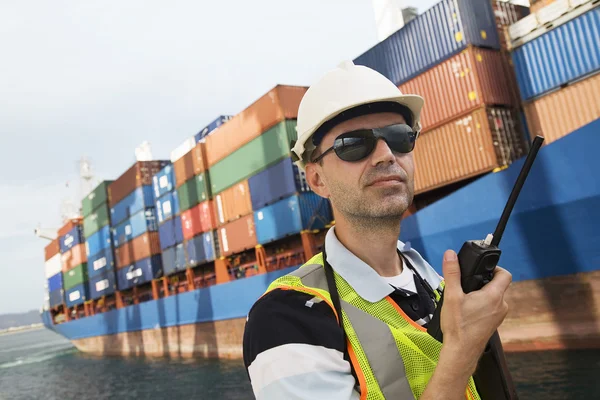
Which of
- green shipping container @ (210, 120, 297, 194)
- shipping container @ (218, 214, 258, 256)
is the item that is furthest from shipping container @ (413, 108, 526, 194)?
shipping container @ (218, 214, 258, 256)

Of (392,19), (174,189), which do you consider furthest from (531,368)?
(174,189)

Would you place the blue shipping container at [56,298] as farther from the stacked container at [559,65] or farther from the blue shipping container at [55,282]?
the stacked container at [559,65]

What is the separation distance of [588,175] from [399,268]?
8.75 m

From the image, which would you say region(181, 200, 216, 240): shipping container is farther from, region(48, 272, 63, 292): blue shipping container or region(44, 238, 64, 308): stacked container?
region(48, 272, 63, 292): blue shipping container

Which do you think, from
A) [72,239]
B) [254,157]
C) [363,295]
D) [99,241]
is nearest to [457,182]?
[254,157]

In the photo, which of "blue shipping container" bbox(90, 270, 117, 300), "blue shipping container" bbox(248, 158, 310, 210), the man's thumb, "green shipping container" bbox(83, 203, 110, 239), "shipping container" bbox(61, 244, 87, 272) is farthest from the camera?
"shipping container" bbox(61, 244, 87, 272)

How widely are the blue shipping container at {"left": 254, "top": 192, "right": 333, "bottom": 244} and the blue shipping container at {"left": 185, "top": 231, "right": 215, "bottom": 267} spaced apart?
4319 mm

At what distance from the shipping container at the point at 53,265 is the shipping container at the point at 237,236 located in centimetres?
2775

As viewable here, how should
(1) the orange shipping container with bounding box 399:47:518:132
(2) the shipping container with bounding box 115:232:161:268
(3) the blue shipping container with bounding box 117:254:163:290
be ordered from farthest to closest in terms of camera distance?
(2) the shipping container with bounding box 115:232:161:268
(3) the blue shipping container with bounding box 117:254:163:290
(1) the orange shipping container with bounding box 399:47:518:132

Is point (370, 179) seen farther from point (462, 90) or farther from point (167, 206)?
point (167, 206)

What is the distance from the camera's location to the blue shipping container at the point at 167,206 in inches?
975

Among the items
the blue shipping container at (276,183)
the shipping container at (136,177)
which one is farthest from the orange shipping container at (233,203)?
the shipping container at (136,177)

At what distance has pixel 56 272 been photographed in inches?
1698

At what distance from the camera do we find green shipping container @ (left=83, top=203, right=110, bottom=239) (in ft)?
107
